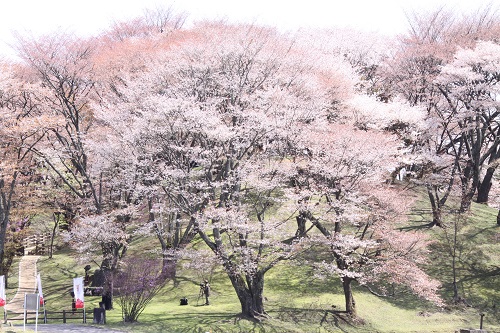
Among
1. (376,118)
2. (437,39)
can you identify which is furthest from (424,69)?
(376,118)

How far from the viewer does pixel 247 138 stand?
24484mm

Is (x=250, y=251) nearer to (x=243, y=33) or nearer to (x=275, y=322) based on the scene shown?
(x=275, y=322)

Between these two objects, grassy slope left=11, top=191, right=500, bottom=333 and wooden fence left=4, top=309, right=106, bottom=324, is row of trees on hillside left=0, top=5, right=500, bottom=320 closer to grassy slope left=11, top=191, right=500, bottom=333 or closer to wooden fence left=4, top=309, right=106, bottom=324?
grassy slope left=11, top=191, right=500, bottom=333

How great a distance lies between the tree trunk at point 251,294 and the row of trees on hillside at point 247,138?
55 millimetres

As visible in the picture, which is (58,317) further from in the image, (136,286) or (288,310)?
(288,310)

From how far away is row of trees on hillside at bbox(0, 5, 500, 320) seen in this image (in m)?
24.1

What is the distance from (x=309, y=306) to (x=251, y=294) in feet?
12.4

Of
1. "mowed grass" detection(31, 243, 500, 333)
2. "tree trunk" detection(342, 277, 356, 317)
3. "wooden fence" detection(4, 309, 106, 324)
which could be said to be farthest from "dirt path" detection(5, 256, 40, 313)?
"tree trunk" detection(342, 277, 356, 317)

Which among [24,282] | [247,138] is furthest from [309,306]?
[24,282]

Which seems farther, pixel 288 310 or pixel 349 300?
pixel 288 310

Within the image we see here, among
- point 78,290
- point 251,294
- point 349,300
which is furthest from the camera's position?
point 349,300

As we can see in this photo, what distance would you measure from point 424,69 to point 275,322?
66.4 feet

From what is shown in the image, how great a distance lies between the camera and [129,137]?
25.1 meters

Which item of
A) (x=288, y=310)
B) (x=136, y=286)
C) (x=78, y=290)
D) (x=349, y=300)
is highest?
(x=78, y=290)
